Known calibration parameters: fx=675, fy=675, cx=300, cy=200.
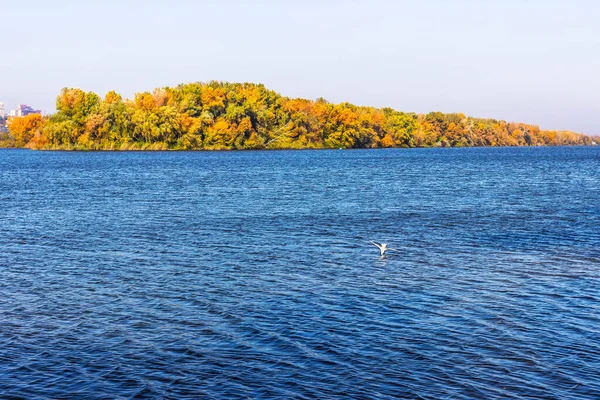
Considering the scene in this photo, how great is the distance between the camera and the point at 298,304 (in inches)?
1013

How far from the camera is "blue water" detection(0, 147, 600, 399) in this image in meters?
18.5

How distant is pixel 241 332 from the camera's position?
22.4 metres

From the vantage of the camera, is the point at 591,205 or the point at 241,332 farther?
the point at 591,205

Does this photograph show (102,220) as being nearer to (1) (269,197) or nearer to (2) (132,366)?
(1) (269,197)

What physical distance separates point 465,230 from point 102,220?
2530 cm

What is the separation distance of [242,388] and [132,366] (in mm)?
3604

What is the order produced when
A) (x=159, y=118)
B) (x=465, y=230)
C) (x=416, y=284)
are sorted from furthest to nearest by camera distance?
(x=159, y=118), (x=465, y=230), (x=416, y=284)

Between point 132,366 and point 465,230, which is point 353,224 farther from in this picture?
point 132,366

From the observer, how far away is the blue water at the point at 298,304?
18.5m

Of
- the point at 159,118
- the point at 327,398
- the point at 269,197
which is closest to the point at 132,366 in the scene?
the point at 327,398

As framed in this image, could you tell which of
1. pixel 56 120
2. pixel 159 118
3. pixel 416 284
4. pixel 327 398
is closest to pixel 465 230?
pixel 416 284

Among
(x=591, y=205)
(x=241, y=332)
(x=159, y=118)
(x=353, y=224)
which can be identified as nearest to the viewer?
(x=241, y=332)

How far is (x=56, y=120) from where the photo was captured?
17900cm

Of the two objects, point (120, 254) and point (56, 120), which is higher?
point (56, 120)
